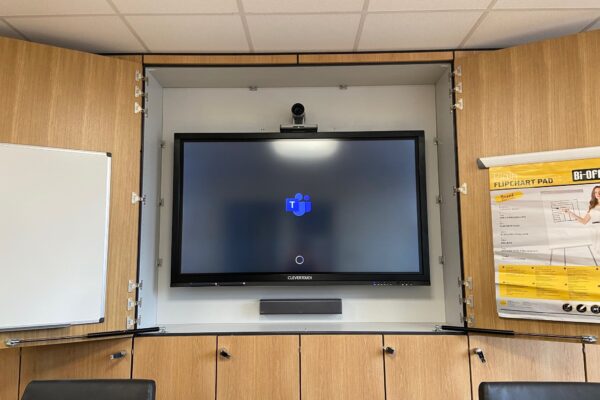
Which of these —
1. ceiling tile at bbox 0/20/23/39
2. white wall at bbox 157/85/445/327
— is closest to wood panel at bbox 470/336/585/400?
white wall at bbox 157/85/445/327

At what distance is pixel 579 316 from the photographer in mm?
2029

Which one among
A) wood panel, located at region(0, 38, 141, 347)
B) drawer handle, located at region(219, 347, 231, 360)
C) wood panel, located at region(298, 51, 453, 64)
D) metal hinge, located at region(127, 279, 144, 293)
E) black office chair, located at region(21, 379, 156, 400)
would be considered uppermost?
wood panel, located at region(298, 51, 453, 64)

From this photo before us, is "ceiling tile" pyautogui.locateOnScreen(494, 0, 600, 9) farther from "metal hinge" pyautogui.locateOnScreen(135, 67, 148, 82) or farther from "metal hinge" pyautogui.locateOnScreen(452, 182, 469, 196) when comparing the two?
"metal hinge" pyautogui.locateOnScreen(135, 67, 148, 82)

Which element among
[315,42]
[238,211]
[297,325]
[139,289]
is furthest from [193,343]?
[315,42]

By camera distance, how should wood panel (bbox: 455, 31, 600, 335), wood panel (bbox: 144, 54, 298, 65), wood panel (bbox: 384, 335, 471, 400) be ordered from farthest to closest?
wood panel (bbox: 144, 54, 298, 65) → wood panel (bbox: 384, 335, 471, 400) → wood panel (bbox: 455, 31, 600, 335)

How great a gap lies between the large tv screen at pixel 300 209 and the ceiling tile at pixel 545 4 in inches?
36.1

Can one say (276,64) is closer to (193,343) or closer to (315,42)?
(315,42)

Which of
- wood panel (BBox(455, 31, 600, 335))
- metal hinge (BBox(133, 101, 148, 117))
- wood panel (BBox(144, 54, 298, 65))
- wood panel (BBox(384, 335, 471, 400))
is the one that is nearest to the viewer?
wood panel (BBox(455, 31, 600, 335))

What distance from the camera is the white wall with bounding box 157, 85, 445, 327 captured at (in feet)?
8.89

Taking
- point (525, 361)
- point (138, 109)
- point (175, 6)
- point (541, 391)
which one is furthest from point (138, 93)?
point (525, 361)

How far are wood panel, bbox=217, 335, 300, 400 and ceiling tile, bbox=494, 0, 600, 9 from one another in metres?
2.37

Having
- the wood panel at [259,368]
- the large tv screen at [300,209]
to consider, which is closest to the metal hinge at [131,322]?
the large tv screen at [300,209]

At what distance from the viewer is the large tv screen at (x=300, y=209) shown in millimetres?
2617

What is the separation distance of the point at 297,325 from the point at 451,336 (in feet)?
3.36
